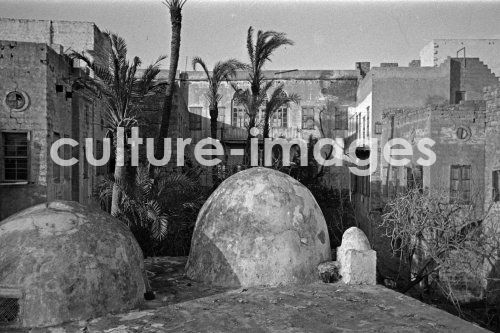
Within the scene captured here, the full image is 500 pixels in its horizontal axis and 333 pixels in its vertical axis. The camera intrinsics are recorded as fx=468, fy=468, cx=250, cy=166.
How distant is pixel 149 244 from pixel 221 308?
7.83 m

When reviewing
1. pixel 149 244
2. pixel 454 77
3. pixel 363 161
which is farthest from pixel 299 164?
pixel 149 244

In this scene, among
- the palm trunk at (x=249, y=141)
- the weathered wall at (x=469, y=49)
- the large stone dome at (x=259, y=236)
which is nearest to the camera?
the large stone dome at (x=259, y=236)

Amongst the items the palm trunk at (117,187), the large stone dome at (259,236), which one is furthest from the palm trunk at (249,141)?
the large stone dome at (259,236)

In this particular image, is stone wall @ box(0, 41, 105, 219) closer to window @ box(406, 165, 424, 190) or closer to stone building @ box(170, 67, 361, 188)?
window @ box(406, 165, 424, 190)

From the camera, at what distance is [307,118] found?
3094 cm

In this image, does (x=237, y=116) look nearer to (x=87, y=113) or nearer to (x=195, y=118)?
(x=195, y=118)

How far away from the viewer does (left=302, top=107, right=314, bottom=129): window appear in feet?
101

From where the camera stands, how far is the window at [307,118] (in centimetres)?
3080

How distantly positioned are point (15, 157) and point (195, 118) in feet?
59.5

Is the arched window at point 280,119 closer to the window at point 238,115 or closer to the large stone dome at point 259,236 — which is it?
→ the window at point 238,115

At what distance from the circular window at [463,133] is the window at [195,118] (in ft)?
57.9

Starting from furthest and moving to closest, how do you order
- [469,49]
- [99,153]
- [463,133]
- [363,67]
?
1. [469,49]
2. [363,67]
3. [99,153]
4. [463,133]

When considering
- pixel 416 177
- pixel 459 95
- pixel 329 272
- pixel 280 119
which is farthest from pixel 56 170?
pixel 459 95

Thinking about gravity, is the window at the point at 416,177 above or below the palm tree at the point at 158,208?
above
